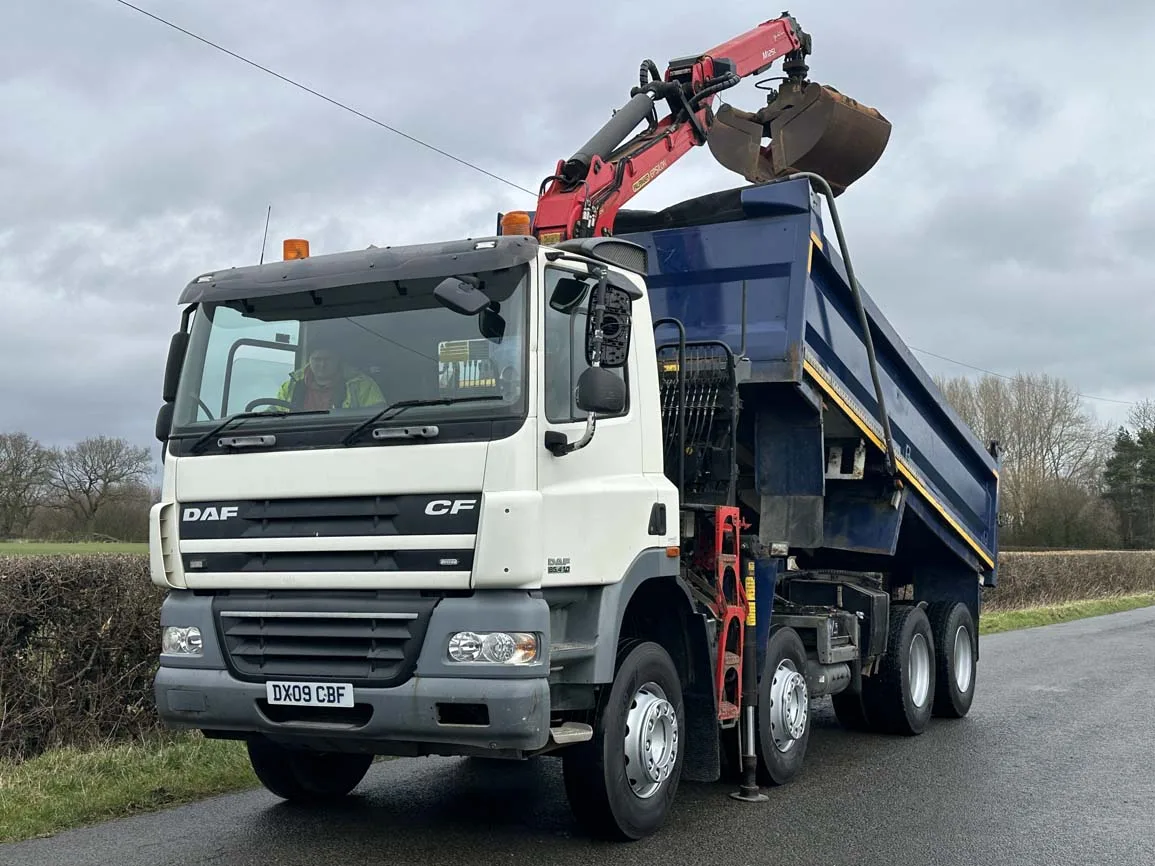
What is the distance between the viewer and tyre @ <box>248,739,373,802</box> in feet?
19.7

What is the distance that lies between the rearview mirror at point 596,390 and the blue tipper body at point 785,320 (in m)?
1.89

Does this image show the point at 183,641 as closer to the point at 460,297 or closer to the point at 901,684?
the point at 460,297

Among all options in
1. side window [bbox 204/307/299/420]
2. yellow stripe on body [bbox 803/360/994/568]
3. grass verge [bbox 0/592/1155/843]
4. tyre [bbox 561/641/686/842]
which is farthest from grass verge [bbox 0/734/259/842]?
yellow stripe on body [bbox 803/360/994/568]

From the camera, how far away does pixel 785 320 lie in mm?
6859

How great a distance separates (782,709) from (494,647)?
8.96ft

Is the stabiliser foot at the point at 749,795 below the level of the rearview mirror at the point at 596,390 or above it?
below

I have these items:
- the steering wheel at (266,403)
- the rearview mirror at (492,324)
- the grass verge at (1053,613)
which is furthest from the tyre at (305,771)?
the grass verge at (1053,613)

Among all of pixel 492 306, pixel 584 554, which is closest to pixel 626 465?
pixel 584 554

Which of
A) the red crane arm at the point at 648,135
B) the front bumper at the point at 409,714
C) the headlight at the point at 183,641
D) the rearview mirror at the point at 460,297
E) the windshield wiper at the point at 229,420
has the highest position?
the red crane arm at the point at 648,135

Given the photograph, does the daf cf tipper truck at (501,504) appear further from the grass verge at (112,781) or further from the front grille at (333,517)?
the grass verge at (112,781)

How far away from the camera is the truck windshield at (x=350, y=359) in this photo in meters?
4.95

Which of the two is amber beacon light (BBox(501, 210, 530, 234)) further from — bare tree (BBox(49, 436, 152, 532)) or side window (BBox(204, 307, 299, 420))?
bare tree (BBox(49, 436, 152, 532))

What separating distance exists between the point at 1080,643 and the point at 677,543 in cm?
1269

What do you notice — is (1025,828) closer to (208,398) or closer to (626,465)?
(626,465)
